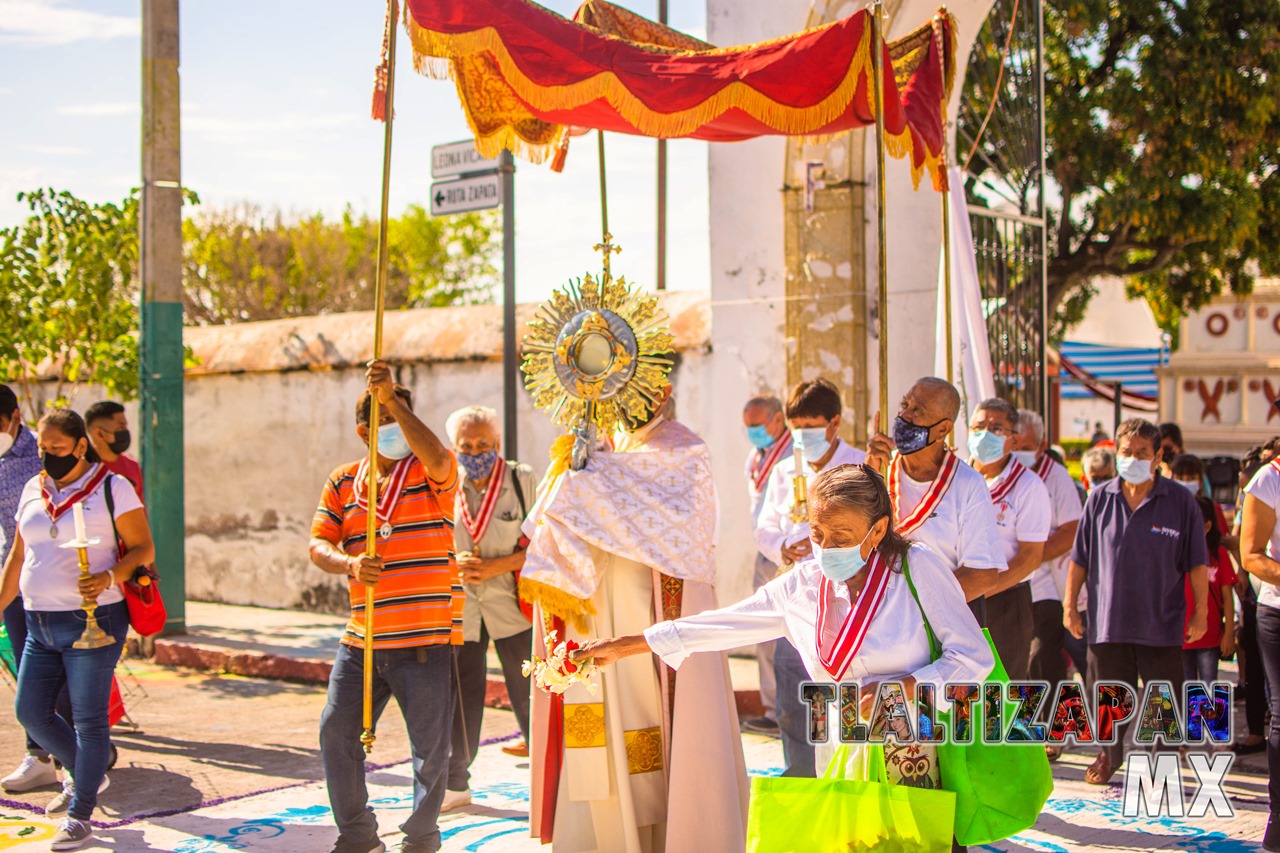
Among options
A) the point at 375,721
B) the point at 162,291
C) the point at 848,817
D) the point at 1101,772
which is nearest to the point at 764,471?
the point at 1101,772

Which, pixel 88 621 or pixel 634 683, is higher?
pixel 88 621

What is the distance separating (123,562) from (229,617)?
612 centimetres

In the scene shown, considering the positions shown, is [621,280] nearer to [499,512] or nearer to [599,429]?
[599,429]

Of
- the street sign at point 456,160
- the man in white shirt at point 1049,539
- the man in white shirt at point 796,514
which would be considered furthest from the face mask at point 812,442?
the street sign at point 456,160

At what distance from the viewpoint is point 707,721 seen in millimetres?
5156

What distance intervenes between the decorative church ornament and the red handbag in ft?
6.81

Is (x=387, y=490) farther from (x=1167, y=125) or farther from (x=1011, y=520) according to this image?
(x=1167, y=125)

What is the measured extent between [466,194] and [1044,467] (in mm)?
4348

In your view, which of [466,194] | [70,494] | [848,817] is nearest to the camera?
[848,817]

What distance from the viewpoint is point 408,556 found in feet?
17.6

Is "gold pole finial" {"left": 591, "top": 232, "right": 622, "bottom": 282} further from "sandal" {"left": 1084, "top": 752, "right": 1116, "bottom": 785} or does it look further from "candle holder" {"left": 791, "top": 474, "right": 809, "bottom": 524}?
"sandal" {"left": 1084, "top": 752, "right": 1116, "bottom": 785}

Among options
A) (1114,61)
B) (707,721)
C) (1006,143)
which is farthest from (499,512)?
(1114,61)

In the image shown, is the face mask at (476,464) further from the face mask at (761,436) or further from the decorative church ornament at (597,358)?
the face mask at (761,436)

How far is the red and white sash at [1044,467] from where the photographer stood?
23.8 feet
